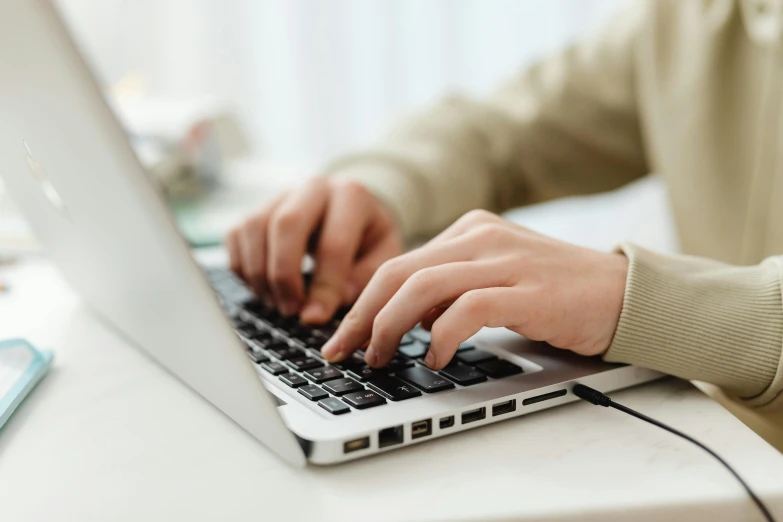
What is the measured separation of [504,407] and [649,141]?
0.70 metres

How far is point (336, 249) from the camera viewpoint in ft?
2.13

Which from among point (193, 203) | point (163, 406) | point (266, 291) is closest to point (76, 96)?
point (163, 406)

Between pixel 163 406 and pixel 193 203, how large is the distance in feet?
2.28

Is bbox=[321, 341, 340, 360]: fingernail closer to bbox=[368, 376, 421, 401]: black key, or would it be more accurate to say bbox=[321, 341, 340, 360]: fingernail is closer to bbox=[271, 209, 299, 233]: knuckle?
bbox=[368, 376, 421, 401]: black key

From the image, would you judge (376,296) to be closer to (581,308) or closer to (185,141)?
(581,308)

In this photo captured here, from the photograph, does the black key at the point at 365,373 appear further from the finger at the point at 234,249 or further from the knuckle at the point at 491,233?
the finger at the point at 234,249

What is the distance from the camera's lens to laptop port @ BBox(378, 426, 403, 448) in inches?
15.3

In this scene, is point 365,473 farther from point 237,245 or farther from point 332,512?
point 237,245

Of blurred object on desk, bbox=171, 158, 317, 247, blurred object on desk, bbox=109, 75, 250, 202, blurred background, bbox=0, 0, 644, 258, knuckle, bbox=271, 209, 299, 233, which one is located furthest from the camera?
blurred background, bbox=0, 0, 644, 258

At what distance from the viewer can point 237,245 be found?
70cm

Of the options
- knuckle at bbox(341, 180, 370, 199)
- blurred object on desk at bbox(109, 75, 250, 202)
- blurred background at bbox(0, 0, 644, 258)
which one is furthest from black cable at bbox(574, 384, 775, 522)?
blurred background at bbox(0, 0, 644, 258)

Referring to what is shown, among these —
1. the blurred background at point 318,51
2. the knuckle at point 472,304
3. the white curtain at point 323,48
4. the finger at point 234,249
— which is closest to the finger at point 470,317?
the knuckle at point 472,304

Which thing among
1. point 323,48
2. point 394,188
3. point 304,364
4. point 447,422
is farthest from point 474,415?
point 323,48

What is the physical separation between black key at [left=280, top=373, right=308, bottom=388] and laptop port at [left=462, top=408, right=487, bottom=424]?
0.32ft
